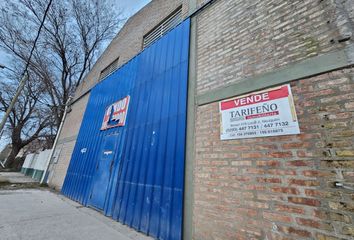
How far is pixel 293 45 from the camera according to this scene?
248cm

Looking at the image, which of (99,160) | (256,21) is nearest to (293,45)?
(256,21)

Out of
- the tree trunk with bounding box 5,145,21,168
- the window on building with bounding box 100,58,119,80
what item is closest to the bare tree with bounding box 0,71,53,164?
the tree trunk with bounding box 5,145,21,168

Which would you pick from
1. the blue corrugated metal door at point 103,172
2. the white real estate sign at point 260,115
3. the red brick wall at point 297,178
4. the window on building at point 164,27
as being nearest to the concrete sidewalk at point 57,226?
the blue corrugated metal door at point 103,172

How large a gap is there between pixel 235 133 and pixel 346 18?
6.10ft

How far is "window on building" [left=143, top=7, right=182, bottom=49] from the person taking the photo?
5541mm

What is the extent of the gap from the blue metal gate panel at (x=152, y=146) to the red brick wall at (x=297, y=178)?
0.82 m

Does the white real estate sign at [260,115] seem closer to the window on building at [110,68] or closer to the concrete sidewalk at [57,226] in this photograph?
the concrete sidewalk at [57,226]

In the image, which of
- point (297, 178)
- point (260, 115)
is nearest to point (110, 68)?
point (260, 115)

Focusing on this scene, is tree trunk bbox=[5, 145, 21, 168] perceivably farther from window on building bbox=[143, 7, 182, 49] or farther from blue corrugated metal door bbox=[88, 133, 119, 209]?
window on building bbox=[143, 7, 182, 49]

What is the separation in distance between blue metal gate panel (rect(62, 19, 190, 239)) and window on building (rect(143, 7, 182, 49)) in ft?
3.00

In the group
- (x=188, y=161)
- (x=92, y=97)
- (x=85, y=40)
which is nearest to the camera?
(x=188, y=161)

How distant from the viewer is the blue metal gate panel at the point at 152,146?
11.1 feet

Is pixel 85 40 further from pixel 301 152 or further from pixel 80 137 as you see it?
pixel 301 152

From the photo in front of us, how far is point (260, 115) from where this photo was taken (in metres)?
2.53
